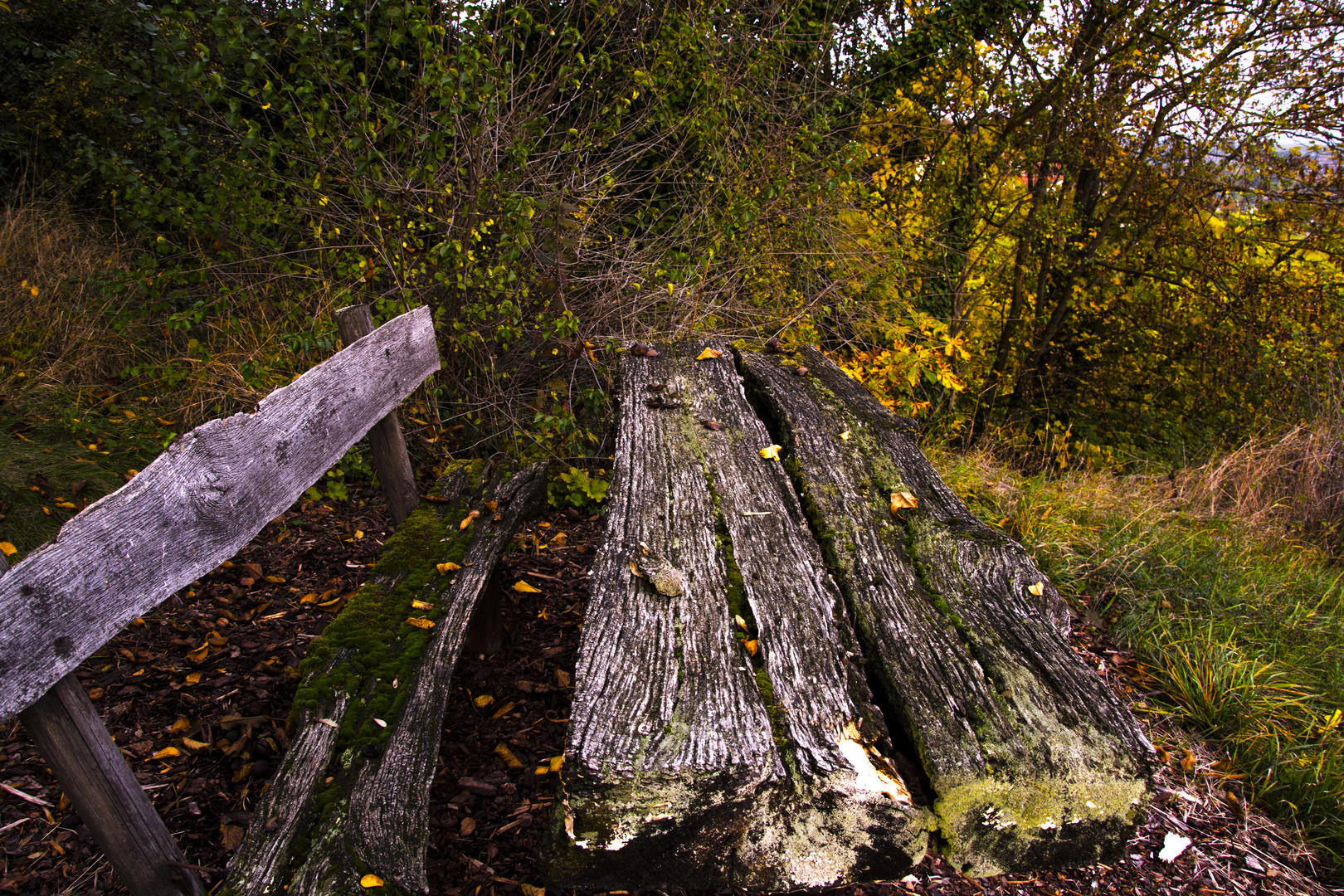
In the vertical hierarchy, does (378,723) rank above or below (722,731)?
below

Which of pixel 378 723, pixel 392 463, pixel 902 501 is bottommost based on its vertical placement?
pixel 378 723

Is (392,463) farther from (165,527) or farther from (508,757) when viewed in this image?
(165,527)

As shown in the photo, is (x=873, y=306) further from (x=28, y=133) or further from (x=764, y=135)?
(x=28, y=133)

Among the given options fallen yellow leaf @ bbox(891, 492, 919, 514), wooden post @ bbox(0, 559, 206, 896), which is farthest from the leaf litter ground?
fallen yellow leaf @ bbox(891, 492, 919, 514)

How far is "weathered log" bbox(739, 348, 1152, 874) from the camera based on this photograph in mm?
1054

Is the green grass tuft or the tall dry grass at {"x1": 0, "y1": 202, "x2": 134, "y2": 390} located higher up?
the tall dry grass at {"x1": 0, "y1": 202, "x2": 134, "y2": 390}

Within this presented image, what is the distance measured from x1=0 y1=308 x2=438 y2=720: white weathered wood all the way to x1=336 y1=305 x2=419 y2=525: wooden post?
448mm

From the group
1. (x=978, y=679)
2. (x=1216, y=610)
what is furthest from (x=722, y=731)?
(x=1216, y=610)

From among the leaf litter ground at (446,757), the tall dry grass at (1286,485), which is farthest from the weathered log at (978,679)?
the tall dry grass at (1286,485)

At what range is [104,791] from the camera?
57.7 inches

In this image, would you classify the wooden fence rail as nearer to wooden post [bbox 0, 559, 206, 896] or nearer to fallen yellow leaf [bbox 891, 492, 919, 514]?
wooden post [bbox 0, 559, 206, 896]

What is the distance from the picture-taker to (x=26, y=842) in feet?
6.62

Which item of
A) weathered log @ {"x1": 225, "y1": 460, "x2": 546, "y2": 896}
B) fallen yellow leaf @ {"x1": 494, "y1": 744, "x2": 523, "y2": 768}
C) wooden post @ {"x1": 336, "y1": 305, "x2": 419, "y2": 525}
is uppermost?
wooden post @ {"x1": 336, "y1": 305, "x2": 419, "y2": 525}

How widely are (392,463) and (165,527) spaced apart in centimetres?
135
